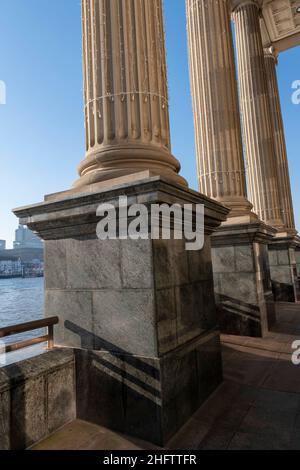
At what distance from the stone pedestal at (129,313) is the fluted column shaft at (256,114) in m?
8.65

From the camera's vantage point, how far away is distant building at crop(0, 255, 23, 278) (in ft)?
459

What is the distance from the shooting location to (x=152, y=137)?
12.6 feet

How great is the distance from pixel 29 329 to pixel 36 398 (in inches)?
25.9

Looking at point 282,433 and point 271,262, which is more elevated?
point 271,262

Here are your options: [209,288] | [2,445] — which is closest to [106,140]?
[209,288]

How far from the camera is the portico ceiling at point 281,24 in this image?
1488cm

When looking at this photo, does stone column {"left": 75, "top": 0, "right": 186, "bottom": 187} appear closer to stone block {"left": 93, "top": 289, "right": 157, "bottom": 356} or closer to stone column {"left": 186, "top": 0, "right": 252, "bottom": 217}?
stone block {"left": 93, "top": 289, "right": 157, "bottom": 356}

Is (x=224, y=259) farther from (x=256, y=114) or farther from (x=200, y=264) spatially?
(x=256, y=114)

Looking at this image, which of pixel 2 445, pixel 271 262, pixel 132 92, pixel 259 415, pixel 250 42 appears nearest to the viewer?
pixel 2 445

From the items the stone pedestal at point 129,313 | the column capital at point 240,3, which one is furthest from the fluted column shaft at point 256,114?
the stone pedestal at point 129,313

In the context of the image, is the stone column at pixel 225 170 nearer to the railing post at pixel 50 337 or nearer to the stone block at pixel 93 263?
the stone block at pixel 93 263

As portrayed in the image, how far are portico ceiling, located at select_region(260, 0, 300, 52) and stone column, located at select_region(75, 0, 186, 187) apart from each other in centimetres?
1442

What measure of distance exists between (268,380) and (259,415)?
104cm
